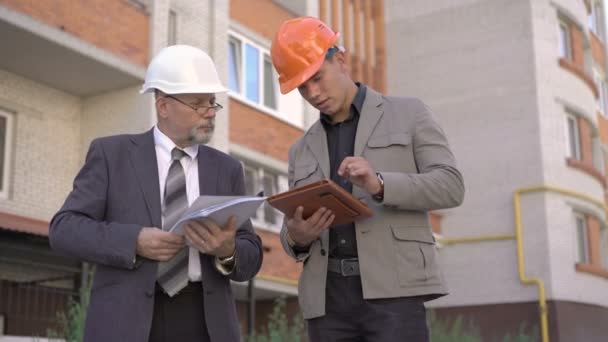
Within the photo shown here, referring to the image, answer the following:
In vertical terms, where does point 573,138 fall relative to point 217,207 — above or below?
above

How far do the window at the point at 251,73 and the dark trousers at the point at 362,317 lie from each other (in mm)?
14415

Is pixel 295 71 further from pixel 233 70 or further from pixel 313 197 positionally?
pixel 233 70

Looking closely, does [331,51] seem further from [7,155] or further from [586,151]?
[586,151]


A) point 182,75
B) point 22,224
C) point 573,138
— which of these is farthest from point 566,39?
point 182,75

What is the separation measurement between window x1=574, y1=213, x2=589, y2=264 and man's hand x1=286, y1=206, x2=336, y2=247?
826 inches

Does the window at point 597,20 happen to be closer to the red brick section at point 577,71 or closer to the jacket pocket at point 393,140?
the red brick section at point 577,71

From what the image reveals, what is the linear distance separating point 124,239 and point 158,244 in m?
0.15

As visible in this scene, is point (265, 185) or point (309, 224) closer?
point (309, 224)

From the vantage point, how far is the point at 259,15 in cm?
1909

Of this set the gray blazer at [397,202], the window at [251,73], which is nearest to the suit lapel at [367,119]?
the gray blazer at [397,202]

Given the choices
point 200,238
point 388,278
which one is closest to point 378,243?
point 388,278

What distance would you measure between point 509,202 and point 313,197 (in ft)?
67.2

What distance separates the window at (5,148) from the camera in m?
13.6

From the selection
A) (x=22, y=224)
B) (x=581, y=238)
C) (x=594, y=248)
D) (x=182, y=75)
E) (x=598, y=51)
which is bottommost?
(x=182, y=75)
